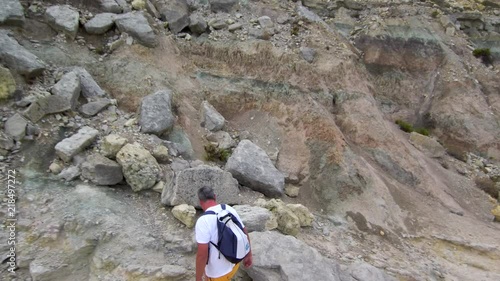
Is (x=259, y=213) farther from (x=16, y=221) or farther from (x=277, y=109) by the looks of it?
(x=277, y=109)

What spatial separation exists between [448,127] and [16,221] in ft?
64.5

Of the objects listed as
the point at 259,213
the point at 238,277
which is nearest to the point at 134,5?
the point at 259,213

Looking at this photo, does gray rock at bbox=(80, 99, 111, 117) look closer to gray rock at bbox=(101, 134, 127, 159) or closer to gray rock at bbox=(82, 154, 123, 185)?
gray rock at bbox=(101, 134, 127, 159)

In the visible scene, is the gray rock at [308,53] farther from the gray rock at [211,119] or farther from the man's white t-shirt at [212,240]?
the man's white t-shirt at [212,240]

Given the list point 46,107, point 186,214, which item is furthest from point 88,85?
point 186,214

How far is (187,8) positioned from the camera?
1566 cm

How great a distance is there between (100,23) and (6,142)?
597 cm

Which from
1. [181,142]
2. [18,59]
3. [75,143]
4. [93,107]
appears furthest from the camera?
[181,142]

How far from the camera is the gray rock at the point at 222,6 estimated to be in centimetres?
1620

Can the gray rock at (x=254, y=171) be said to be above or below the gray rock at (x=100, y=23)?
below

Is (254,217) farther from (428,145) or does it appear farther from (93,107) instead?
(428,145)

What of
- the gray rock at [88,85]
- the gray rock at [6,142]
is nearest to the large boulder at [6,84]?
the gray rock at [6,142]

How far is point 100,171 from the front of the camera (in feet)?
26.5

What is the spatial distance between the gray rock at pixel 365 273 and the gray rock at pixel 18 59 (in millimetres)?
9610
